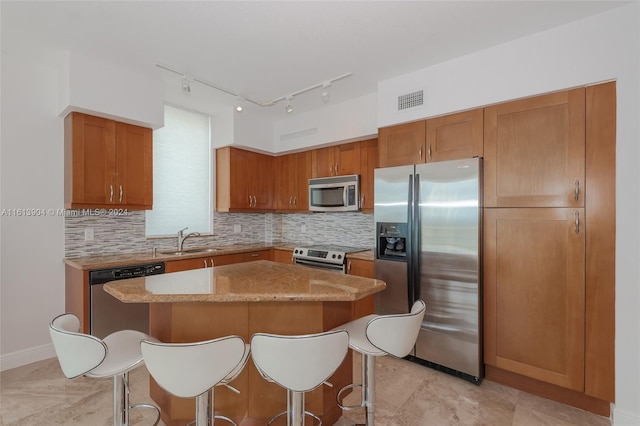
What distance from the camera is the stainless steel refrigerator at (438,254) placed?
247 cm

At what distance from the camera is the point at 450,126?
2697 millimetres

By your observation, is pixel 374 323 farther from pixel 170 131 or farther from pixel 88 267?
pixel 170 131

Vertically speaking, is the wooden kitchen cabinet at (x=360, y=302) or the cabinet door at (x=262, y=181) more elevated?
the cabinet door at (x=262, y=181)

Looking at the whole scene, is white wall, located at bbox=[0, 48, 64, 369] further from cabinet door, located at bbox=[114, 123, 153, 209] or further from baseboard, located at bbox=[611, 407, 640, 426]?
baseboard, located at bbox=[611, 407, 640, 426]

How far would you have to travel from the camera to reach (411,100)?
9.51ft

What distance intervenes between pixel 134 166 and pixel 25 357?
1.96 meters

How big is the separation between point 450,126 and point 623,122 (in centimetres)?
109

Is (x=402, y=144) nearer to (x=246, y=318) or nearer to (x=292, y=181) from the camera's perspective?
(x=292, y=181)

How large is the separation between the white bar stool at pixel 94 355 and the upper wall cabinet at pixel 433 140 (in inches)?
99.6

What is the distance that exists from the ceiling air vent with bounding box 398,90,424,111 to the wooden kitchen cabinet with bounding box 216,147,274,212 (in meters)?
2.24

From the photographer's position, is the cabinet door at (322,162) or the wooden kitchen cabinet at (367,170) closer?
the wooden kitchen cabinet at (367,170)

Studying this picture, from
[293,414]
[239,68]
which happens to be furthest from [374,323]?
[239,68]

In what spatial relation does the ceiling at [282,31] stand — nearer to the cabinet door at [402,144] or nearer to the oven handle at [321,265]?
the cabinet door at [402,144]

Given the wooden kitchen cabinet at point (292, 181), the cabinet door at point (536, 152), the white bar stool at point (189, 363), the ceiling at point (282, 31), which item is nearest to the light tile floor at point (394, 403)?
the white bar stool at point (189, 363)
